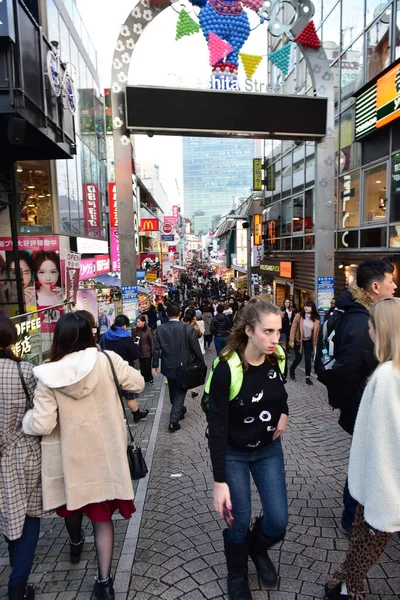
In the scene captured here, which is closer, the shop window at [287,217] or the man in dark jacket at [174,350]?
the man in dark jacket at [174,350]

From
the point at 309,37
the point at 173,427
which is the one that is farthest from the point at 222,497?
the point at 309,37

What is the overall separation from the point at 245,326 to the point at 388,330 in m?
0.83

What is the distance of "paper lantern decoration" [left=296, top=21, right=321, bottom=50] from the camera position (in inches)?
403

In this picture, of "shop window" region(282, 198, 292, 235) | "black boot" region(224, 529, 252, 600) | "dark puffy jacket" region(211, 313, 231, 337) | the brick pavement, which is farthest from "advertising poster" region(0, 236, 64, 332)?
"shop window" region(282, 198, 292, 235)

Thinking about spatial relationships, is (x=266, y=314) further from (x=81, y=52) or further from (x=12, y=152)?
(x=81, y=52)

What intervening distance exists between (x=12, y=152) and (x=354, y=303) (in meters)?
8.16

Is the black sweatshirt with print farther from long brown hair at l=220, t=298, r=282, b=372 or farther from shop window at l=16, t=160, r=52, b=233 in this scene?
shop window at l=16, t=160, r=52, b=233

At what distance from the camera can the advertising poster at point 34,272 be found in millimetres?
9633

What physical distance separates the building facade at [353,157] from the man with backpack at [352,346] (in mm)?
5639

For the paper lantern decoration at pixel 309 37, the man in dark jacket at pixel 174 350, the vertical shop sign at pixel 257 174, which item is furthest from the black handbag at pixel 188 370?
the vertical shop sign at pixel 257 174

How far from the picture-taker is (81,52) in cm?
1579

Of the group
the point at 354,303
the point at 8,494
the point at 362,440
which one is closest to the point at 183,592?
the point at 8,494

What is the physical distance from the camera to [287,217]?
19500mm

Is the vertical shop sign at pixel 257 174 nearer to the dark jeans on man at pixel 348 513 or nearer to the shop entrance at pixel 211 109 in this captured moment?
the shop entrance at pixel 211 109
